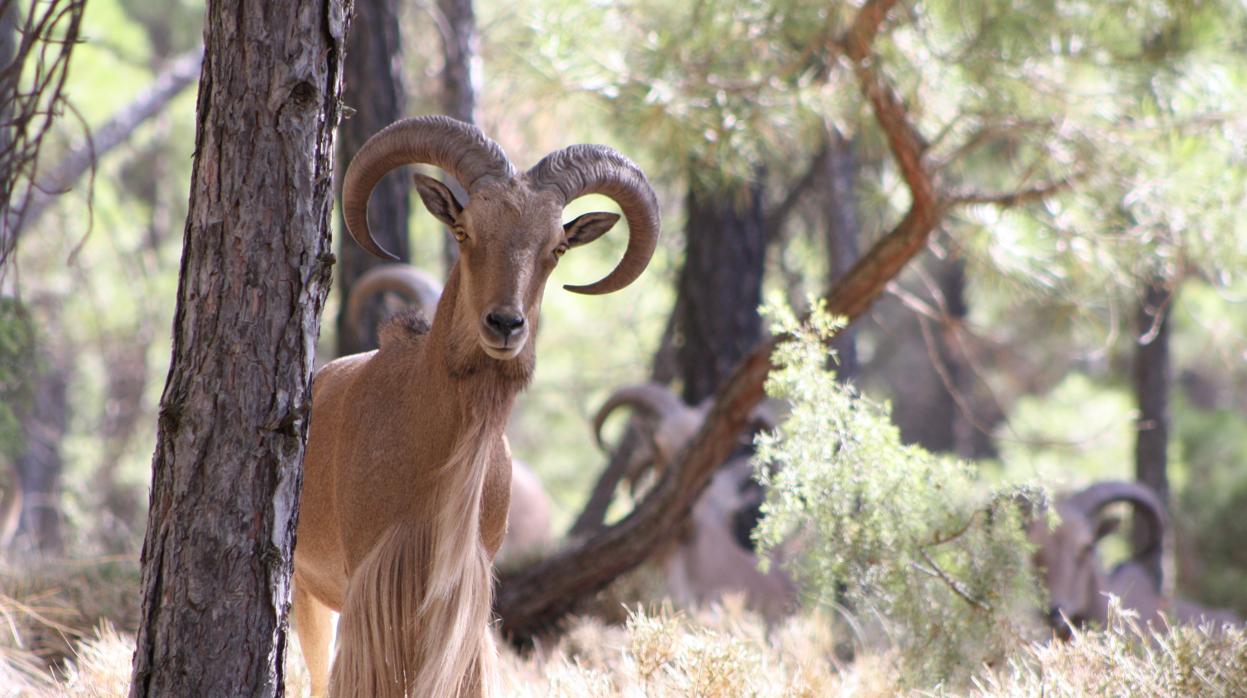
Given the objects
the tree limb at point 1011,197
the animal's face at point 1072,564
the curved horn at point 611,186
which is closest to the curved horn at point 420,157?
the curved horn at point 611,186

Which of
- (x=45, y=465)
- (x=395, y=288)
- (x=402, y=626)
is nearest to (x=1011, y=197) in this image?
(x=395, y=288)

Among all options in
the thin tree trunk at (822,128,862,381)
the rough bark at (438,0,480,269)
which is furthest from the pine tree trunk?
the rough bark at (438,0,480,269)

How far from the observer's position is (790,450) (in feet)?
15.4

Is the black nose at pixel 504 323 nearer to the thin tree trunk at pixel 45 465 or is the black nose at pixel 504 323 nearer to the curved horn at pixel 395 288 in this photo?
the curved horn at pixel 395 288

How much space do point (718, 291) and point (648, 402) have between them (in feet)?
3.75

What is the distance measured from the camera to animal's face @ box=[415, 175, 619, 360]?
11.9 feet

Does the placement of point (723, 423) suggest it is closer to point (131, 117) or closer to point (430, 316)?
point (430, 316)

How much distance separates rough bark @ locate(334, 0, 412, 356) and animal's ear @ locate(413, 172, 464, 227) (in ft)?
11.6

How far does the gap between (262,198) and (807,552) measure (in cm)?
263

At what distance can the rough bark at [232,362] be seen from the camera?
3252mm

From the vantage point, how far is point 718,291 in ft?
30.0

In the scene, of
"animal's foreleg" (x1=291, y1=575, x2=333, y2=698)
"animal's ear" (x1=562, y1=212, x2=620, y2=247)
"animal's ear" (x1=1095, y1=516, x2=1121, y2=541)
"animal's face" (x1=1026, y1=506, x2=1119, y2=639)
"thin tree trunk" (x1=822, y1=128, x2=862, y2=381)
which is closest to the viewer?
"animal's ear" (x1=562, y1=212, x2=620, y2=247)

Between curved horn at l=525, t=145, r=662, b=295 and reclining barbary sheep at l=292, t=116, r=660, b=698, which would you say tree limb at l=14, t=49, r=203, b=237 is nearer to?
reclining barbary sheep at l=292, t=116, r=660, b=698

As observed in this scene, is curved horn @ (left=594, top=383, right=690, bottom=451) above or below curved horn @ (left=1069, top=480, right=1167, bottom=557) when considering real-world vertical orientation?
above
